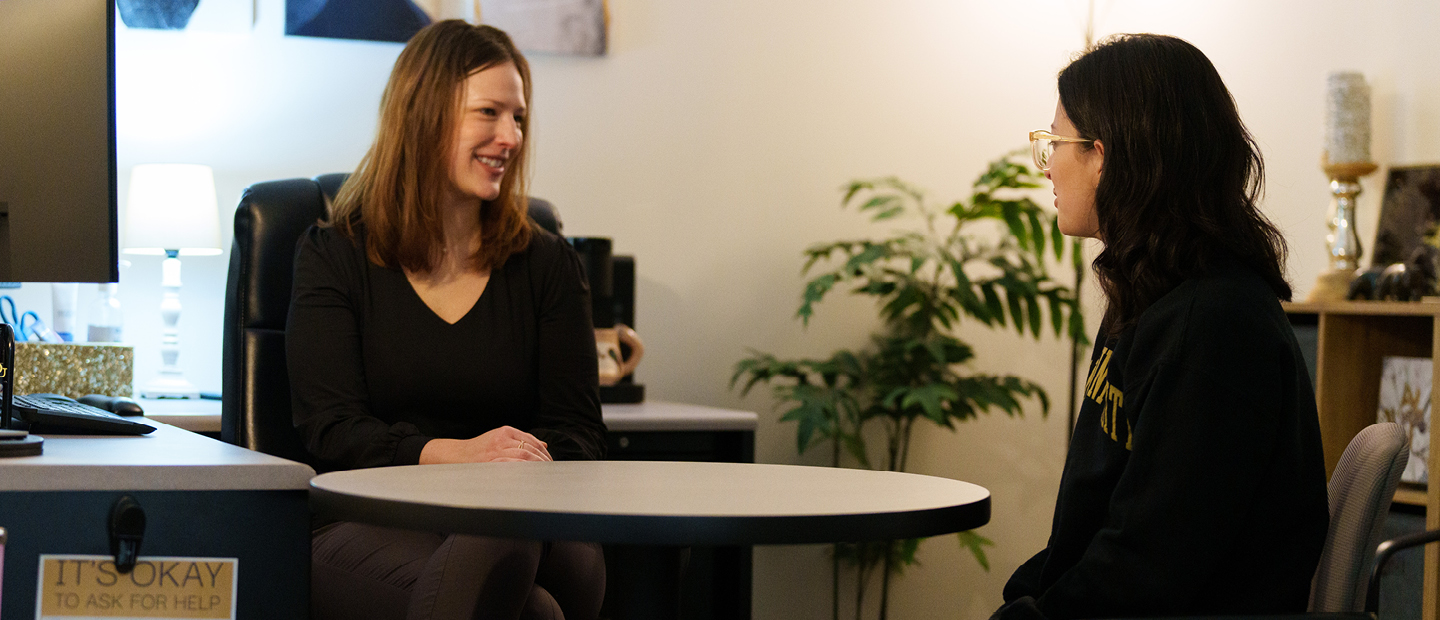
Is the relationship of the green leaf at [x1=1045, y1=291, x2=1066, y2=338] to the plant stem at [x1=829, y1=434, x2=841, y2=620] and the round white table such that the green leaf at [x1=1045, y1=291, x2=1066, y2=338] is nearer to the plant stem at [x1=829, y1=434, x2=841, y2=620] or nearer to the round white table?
the plant stem at [x1=829, y1=434, x2=841, y2=620]

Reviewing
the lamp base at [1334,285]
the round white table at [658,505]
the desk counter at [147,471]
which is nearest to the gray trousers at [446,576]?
the round white table at [658,505]

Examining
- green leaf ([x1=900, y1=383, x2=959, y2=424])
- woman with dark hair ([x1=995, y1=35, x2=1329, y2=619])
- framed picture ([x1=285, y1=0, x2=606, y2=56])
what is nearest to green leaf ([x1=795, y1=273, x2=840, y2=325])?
green leaf ([x1=900, y1=383, x2=959, y2=424])

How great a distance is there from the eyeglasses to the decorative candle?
6.11ft

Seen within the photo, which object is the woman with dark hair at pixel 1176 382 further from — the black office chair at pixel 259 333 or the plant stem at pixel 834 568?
the plant stem at pixel 834 568

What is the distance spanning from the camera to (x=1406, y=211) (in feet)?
10.0

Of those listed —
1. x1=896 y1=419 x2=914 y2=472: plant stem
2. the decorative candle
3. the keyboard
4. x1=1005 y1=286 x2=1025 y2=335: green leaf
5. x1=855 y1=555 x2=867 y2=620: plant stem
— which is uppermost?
the decorative candle

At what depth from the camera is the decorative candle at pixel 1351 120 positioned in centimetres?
299

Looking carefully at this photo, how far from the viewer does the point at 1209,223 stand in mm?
1297

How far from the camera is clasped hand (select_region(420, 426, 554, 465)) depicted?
1.67 m

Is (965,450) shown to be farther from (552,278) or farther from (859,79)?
(552,278)

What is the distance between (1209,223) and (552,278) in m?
1.08

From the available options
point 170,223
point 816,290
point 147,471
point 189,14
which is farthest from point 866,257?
point 147,471

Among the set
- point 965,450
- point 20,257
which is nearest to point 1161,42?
point 20,257

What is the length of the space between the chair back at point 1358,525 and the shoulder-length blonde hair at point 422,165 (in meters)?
1.27
